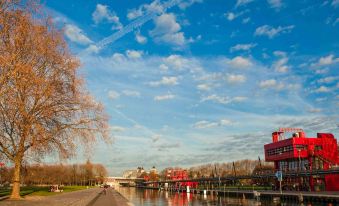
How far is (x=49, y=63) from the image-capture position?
39156 mm

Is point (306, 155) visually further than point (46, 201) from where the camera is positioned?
Yes

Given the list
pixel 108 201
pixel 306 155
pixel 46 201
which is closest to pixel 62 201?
pixel 46 201

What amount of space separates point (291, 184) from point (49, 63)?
7345 cm

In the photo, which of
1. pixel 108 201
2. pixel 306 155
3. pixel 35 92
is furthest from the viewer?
pixel 306 155

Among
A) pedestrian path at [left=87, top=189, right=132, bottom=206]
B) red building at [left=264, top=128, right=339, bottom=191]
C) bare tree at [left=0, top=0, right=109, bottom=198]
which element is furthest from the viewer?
red building at [left=264, top=128, right=339, bottom=191]

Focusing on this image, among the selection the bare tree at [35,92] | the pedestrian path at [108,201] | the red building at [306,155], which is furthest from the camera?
the red building at [306,155]

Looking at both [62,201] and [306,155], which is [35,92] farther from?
[306,155]

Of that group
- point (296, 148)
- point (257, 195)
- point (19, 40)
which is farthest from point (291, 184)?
point (19, 40)

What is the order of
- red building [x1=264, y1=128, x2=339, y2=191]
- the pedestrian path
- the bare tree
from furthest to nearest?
red building [x1=264, y1=128, x2=339, y2=191], the pedestrian path, the bare tree

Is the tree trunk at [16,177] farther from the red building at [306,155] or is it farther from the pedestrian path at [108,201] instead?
the red building at [306,155]

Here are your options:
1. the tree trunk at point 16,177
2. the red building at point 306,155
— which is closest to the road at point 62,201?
the tree trunk at point 16,177

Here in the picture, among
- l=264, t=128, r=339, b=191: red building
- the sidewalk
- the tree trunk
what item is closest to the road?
the sidewalk

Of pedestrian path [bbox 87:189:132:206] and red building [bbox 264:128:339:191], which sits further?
red building [bbox 264:128:339:191]

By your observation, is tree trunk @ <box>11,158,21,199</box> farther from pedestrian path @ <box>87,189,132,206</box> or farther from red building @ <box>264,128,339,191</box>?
red building @ <box>264,128,339,191</box>
